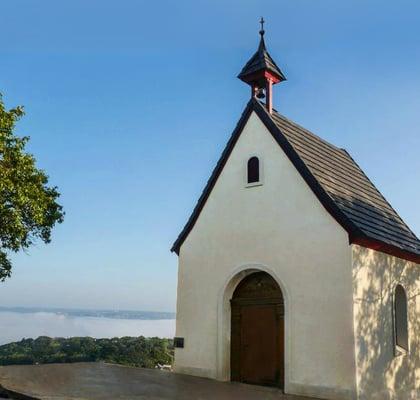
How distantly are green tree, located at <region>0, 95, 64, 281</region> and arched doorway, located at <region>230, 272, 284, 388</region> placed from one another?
7441 millimetres

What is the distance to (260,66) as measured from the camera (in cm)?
1436

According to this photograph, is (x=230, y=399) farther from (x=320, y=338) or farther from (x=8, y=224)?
(x=8, y=224)

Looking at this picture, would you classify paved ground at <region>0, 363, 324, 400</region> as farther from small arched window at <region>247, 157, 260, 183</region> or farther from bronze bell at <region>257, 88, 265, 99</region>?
bronze bell at <region>257, 88, 265, 99</region>

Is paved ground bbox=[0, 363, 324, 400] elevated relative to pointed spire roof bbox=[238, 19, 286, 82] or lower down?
lower down

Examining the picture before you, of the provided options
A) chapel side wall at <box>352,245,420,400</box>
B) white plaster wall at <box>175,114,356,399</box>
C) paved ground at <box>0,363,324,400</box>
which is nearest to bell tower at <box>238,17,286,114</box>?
white plaster wall at <box>175,114,356,399</box>

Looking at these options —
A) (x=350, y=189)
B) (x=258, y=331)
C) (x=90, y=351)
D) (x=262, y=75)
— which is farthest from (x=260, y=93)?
(x=90, y=351)

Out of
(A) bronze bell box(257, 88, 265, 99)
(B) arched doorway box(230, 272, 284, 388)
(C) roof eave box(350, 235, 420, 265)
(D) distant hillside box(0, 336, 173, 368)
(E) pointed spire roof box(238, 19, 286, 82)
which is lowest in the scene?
(D) distant hillside box(0, 336, 173, 368)

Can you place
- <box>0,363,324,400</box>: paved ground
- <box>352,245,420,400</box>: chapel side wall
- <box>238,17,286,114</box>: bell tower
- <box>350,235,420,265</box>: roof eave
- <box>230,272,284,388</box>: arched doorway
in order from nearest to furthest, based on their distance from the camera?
<box>0,363,324,400</box>: paved ground < <box>352,245,420,400</box>: chapel side wall < <box>350,235,420,265</box>: roof eave < <box>230,272,284,388</box>: arched doorway < <box>238,17,286,114</box>: bell tower

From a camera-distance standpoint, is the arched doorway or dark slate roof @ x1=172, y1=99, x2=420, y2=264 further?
the arched doorway

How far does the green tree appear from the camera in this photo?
50.4 feet

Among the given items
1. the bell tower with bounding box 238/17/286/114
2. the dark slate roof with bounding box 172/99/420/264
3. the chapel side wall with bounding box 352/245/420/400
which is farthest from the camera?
the bell tower with bounding box 238/17/286/114

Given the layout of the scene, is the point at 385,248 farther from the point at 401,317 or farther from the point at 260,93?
the point at 260,93

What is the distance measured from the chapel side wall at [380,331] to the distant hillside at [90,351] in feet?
30.8

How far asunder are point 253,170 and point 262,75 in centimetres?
302
